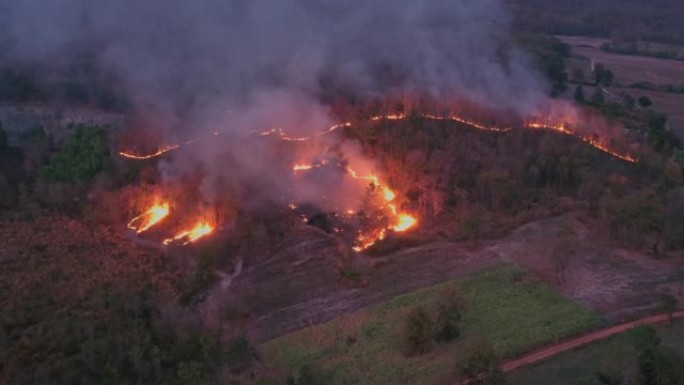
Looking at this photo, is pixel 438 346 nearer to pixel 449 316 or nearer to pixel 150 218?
pixel 449 316

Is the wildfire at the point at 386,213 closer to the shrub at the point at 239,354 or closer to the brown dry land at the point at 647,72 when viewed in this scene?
the shrub at the point at 239,354

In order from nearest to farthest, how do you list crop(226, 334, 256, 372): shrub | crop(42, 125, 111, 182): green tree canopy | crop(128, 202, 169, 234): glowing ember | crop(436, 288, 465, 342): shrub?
1. crop(226, 334, 256, 372): shrub
2. crop(436, 288, 465, 342): shrub
3. crop(128, 202, 169, 234): glowing ember
4. crop(42, 125, 111, 182): green tree canopy

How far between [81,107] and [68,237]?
10771mm

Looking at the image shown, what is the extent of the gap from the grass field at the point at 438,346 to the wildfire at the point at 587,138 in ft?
27.4

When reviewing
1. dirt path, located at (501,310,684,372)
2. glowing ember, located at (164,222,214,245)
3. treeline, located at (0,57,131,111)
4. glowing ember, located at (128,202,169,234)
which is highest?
treeline, located at (0,57,131,111)

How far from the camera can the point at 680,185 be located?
23.2 metres

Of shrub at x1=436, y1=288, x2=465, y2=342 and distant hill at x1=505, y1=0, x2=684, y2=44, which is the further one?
distant hill at x1=505, y1=0, x2=684, y2=44

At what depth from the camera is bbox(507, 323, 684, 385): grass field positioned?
14890mm

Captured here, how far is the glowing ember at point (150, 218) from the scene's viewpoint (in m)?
22.3

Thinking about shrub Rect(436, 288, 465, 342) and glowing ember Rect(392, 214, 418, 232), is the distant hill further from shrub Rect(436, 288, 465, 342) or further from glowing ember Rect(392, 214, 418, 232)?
shrub Rect(436, 288, 465, 342)

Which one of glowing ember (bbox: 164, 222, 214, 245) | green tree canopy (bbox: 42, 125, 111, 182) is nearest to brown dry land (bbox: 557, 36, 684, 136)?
glowing ember (bbox: 164, 222, 214, 245)

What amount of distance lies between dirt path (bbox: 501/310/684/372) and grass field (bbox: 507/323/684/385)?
0.15m

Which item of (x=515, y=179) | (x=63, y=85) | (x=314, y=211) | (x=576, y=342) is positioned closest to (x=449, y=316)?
(x=576, y=342)

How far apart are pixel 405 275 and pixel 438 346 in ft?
12.3
